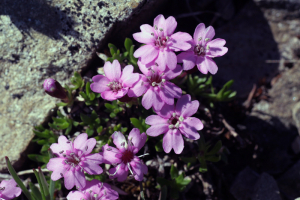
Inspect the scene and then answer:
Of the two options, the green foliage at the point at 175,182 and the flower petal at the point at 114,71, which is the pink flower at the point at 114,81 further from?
the green foliage at the point at 175,182

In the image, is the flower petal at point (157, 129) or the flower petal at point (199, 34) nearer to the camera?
the flower petal at point (157, 129)

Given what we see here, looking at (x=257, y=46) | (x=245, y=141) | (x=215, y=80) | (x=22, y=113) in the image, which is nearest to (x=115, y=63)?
(x=22, y=113)

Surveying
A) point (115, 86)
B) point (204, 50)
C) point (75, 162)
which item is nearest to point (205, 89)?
point (204, 50)

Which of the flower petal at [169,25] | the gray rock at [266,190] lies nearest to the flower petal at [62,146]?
the flower petal at [169,25]

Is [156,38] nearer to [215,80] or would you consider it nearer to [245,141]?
[215,80]

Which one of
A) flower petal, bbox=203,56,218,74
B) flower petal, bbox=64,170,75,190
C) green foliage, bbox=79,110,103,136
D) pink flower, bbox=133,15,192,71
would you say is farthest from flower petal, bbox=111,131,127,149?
flower petal, bbox=203,56,218,74

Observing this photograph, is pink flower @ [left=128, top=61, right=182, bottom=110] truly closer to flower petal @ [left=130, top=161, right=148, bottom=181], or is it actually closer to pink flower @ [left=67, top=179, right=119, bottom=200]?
flower petal @ [left=130, top=161, right=148, bottom=181]

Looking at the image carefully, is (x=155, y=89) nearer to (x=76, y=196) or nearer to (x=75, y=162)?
(x=75, y=162)
